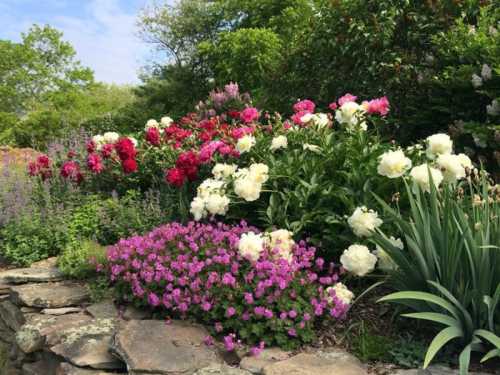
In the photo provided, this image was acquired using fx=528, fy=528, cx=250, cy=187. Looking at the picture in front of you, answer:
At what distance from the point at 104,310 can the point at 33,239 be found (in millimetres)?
1762

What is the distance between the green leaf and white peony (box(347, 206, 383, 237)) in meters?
0.78

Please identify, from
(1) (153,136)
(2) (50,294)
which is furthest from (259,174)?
(1) (153,136)

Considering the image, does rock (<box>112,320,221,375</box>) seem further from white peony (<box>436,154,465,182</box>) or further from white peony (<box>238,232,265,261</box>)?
white peony (<box>436,154,465,182</box>)

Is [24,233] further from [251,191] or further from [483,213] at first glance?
[483,213]

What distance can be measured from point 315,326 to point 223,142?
2.23m

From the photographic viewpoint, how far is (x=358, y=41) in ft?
21.5

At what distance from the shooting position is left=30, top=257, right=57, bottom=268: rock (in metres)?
4.92

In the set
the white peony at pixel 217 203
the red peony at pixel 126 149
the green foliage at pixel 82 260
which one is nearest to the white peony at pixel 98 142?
the red peony at pixel 126 149

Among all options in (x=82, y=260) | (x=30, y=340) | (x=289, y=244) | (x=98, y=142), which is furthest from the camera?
(x=98, y=142)

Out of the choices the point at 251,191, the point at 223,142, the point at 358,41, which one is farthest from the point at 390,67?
the point at 251,191

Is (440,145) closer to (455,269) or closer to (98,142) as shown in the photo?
(455,269)

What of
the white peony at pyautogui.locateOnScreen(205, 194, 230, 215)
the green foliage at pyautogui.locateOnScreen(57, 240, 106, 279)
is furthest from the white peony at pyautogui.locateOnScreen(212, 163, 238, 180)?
the green foliage at pyautogui.locateOnScreen(57, 240, 106, 279)

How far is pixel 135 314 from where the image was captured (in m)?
3.69

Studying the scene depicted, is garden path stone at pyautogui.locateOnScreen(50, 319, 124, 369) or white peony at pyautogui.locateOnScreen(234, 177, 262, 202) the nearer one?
garden path stone at pyautogui.locateOnScreen(50, 319, 124, 369)
